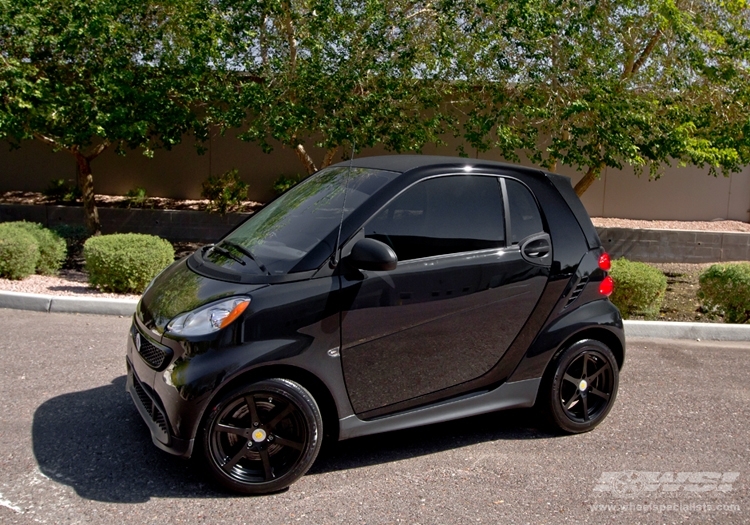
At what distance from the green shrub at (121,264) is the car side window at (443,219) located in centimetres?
482

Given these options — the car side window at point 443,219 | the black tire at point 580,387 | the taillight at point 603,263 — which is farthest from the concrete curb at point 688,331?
the car side window at point 443,219

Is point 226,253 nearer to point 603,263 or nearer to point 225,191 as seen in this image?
point 603,263

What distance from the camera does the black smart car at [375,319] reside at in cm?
398

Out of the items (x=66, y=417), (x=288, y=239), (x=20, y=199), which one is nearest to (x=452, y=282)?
(x=288, y=239)

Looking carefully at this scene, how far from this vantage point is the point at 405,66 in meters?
10.1

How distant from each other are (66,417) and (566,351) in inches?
132

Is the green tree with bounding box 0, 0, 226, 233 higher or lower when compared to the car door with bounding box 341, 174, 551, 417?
higher

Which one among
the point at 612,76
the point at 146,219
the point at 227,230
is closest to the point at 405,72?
the point at 612,76

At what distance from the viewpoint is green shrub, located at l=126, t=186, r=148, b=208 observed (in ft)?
47.7

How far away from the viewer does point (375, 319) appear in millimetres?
4219

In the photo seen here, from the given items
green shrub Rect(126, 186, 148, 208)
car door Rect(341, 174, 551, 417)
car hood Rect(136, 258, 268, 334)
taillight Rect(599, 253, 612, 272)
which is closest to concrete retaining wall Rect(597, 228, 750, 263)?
taillight Rect(599, 253, 612, 272)

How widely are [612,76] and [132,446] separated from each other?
789 cm

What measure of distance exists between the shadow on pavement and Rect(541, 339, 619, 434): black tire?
0.82 ft

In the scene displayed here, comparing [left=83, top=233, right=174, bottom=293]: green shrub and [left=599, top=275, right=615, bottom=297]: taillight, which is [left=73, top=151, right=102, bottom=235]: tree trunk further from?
[left=599, top=275, right=615, bottom=297]: taillight
